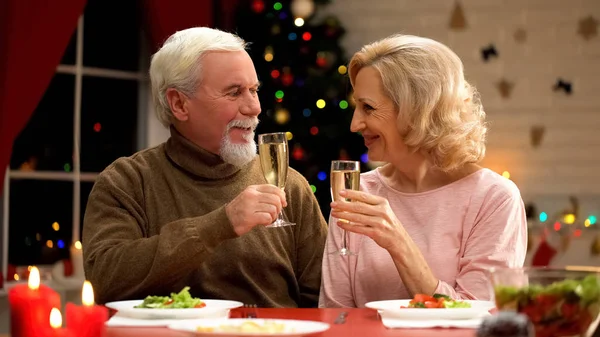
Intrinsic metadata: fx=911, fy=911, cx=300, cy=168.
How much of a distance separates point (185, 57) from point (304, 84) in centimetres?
238

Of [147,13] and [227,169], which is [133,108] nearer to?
[147,13]

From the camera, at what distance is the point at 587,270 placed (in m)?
1.33

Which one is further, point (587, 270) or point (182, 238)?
point (182, 238)

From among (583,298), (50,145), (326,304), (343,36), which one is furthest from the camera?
(343,36)

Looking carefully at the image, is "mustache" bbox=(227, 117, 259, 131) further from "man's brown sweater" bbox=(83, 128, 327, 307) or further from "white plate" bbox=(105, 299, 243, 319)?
"white plate" bbox=(105, 299, 243, 319)

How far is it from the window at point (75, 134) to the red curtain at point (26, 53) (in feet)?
1.23

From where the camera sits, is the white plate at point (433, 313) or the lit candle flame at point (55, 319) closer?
the lit candle flame at point (55, 319)

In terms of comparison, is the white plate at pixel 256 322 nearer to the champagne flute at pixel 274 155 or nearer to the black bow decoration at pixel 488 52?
the champagne flute at pixel 274 155

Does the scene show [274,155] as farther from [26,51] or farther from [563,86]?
[563,86]

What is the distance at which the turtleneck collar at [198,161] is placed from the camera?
8.68ft

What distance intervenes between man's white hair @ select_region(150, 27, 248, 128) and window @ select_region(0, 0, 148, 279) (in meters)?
2.02

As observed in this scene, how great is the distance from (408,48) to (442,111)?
19 centimetres

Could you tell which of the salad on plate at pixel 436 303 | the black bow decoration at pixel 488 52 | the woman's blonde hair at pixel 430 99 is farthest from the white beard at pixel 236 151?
the black bow decoration at pixel 488 52

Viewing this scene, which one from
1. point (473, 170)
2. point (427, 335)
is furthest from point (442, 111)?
point (427, 335)
